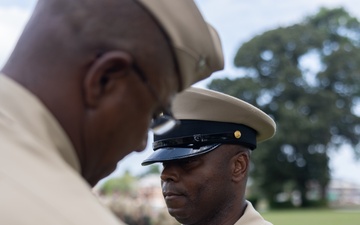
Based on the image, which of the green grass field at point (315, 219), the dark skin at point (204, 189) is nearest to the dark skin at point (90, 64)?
the dark skin at point (204, 189)

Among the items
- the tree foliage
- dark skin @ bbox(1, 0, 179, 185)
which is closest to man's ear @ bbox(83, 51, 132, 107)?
dark skin @ bbox(1, 0, 179, 185)

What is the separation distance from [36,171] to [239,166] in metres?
1.97

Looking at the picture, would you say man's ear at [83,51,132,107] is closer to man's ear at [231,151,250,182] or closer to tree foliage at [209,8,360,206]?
man's ear at [231,151,250,182]

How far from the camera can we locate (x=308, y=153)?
1721 inches

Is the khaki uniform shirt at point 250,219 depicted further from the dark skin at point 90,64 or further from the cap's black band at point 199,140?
the dark skin at point 90,64

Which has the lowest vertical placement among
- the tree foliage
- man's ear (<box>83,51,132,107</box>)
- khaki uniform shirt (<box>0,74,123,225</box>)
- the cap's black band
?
the tree foliage

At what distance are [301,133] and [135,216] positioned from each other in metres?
29.3

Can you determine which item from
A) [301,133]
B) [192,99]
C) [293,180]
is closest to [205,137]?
[192,99]

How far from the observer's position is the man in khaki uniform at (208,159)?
2.68 m

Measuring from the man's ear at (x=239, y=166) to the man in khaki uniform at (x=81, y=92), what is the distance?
1.66 m

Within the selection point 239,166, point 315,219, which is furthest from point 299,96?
point 239,166

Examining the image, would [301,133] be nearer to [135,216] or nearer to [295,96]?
[295,96]

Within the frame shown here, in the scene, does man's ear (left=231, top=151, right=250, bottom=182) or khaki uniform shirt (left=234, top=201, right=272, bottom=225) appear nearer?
khaki uniform shirt (left=234, top=201, right=272, bottom=225)

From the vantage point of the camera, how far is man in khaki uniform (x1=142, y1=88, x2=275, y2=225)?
106 inches
